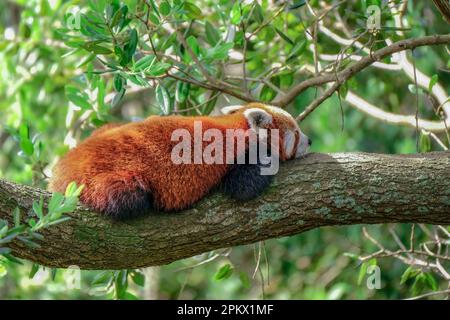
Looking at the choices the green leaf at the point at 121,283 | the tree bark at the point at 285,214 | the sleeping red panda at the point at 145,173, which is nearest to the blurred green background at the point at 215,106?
the green leaf at the point at 121,283

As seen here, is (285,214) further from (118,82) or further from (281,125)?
(118,82)

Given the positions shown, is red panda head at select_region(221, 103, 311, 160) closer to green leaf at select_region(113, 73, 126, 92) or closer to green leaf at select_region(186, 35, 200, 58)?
green leaf at select_region(186, 35, 200, 58)

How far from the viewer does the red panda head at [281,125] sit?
15.0ft

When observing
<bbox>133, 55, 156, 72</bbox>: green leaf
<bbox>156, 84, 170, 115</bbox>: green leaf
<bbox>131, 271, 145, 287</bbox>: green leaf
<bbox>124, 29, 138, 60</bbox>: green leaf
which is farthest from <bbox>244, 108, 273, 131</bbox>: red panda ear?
<bbox>131, 271, 145, 287</bbox>: green leaf

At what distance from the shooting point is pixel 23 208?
3.56 m

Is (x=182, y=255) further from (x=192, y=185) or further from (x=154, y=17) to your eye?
(x=154, y=17)

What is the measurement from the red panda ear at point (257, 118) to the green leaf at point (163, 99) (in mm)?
546

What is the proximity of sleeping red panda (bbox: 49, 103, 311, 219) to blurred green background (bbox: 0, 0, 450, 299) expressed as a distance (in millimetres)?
459

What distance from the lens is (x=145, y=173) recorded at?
4141 mm

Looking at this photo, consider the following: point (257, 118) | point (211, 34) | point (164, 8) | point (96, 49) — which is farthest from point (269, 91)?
point (96, 49)

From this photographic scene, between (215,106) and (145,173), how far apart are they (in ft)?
9.58

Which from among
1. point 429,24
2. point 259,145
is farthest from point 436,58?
point 259,145

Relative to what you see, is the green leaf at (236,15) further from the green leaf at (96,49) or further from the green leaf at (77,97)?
the green leaf at (77,97)

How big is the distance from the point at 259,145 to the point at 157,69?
88cm
